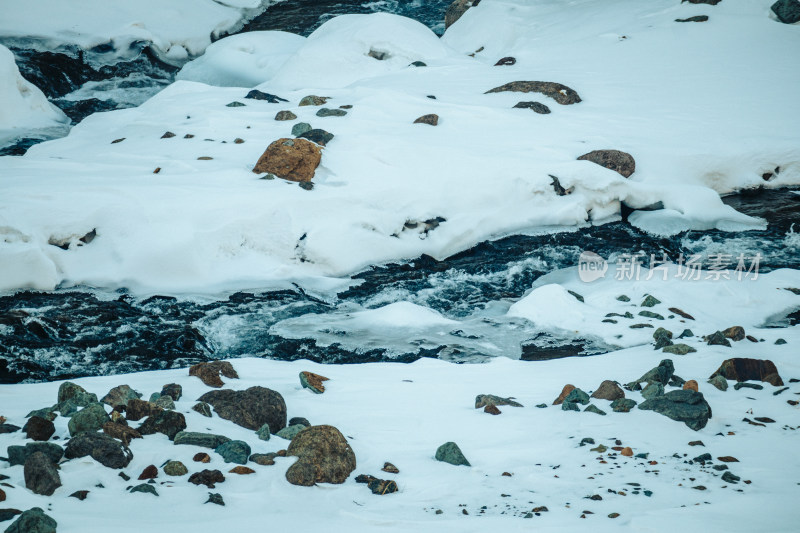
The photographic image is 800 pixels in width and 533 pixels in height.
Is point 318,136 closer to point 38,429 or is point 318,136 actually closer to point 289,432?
point 289,432

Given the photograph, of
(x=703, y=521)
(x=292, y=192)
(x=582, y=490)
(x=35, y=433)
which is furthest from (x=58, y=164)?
(x=703, y=521)

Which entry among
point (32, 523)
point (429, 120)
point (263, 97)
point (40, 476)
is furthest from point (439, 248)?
point (32, 523)

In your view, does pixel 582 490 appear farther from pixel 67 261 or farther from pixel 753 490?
pixel 67 261

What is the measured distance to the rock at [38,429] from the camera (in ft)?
9.03

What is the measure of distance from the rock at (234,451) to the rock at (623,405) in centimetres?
193

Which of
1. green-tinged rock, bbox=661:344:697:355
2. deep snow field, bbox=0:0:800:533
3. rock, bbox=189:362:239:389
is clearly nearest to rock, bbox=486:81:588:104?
deep snow field, bbox=0:0:800:533

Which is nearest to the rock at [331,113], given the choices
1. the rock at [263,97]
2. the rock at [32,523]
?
the rock at [263,97]

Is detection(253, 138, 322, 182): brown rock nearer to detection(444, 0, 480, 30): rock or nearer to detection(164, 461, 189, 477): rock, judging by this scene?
detection(164, 461, 189, 477): rock

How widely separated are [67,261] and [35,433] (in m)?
3.99

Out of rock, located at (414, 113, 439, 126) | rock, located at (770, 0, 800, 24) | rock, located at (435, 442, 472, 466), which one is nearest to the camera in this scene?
rock, located at (435, 442, 472, 466)

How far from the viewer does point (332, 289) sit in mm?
6531

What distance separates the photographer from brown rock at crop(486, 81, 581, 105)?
1020 centimetres

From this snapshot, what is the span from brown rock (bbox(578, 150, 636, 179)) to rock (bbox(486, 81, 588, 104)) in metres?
2.05

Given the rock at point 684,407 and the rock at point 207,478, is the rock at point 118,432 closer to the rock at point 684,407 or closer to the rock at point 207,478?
the rock at point 207,478
